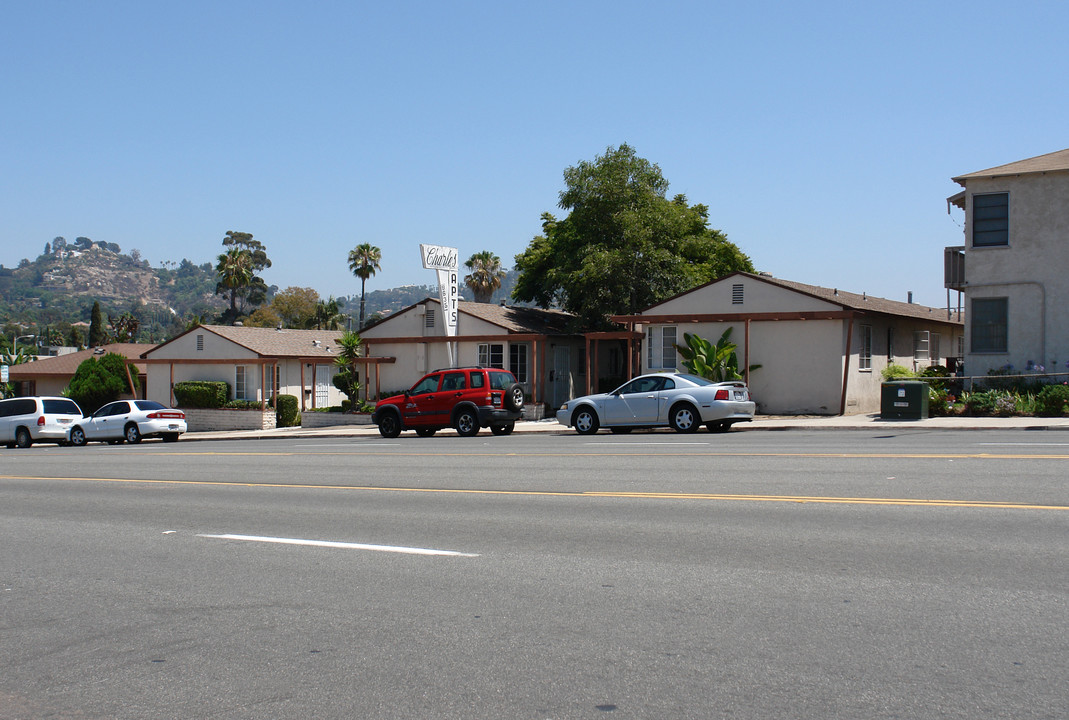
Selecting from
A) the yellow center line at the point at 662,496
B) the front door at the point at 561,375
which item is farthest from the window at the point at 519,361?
the yellow center line at the point at 662,496

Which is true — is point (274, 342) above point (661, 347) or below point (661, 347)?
above

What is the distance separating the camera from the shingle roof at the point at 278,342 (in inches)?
1590

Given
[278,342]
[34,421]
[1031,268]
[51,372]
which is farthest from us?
[51,372]

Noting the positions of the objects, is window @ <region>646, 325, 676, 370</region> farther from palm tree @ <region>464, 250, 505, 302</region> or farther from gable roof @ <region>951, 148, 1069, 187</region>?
palm tree @ <region>464, 250, 505, 302</region>

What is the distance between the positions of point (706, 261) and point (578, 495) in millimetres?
31043

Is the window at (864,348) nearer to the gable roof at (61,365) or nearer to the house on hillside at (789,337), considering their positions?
the house on hillside at (789,337)

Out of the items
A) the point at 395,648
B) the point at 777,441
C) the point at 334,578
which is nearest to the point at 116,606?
the point at 334,578

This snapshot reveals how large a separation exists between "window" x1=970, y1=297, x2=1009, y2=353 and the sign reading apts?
1696cm

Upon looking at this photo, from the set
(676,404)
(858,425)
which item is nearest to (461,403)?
(676,404)

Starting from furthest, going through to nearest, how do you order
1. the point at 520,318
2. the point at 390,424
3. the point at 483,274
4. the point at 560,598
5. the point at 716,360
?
the point at 483,274
the point at 520,318
the point at 716,360
the point at 390,424
the point at 560,598

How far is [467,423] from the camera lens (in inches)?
1013

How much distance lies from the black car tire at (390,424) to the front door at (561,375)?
352 inches

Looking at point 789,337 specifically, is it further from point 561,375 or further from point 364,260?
point 364,260

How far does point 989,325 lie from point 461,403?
14553mm
